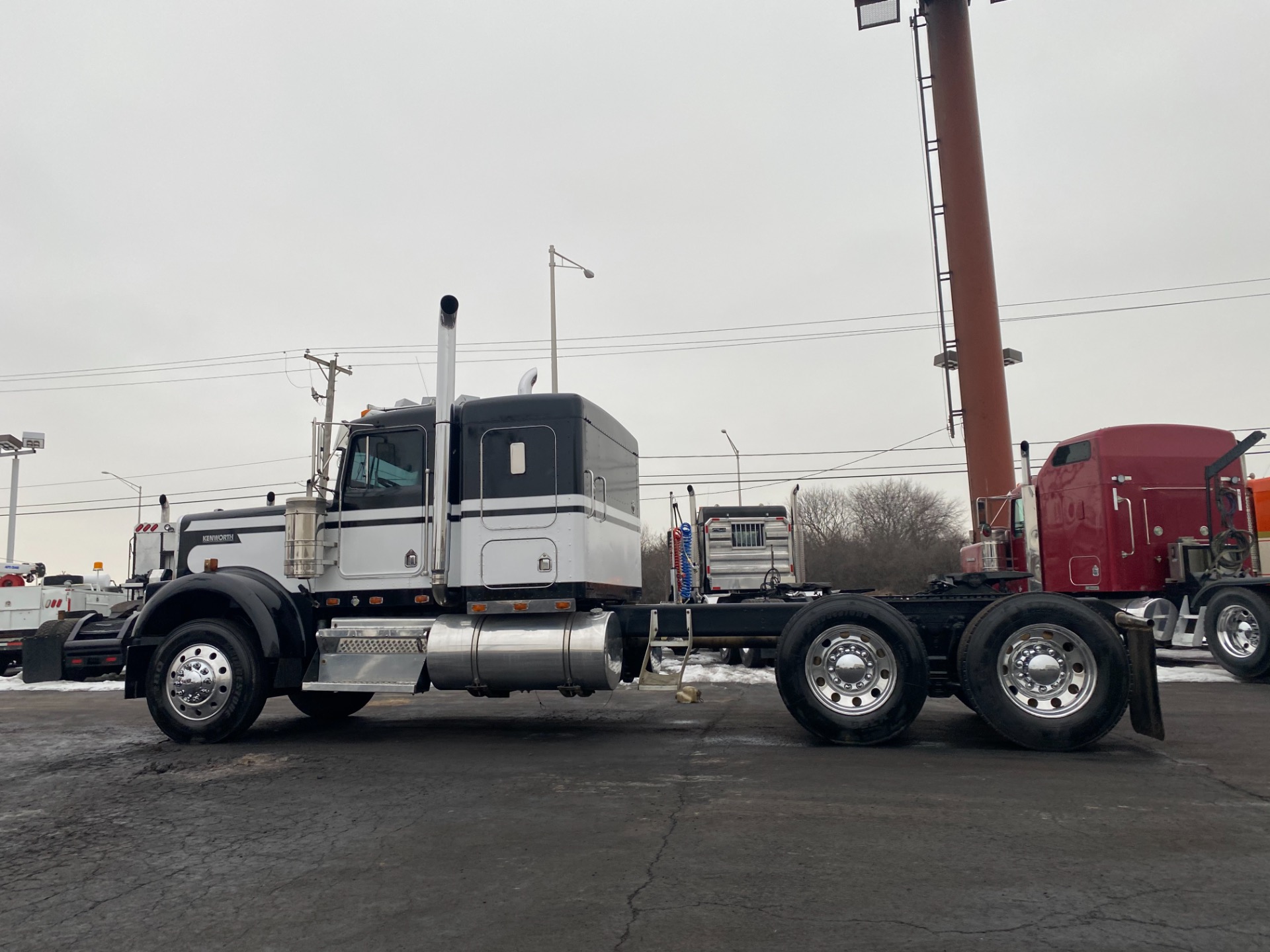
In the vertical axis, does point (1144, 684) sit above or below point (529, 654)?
below

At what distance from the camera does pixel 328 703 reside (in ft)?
33.6

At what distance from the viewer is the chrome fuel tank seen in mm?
8055

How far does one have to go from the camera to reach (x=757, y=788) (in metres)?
6.20

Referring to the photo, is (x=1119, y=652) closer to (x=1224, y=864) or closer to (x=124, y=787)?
(x=1224, y=864)

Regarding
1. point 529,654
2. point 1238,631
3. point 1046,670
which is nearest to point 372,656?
point 529,654

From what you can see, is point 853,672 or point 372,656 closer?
point 853,672

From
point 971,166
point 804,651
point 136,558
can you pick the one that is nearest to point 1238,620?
point 804,651

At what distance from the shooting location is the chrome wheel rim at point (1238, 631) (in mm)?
12242

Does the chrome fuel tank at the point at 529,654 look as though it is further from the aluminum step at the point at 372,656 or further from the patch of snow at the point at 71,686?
the patch of snow at the point at 71,686

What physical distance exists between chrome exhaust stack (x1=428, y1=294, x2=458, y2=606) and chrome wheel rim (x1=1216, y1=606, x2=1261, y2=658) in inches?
413

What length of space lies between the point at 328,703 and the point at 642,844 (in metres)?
6.31

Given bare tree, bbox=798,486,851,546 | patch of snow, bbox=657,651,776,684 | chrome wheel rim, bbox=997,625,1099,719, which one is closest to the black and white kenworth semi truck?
chrome wheel rim, bbox=997,625,1099,719

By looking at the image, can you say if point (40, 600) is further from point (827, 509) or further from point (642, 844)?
point (827, 509)

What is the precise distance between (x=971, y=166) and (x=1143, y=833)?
24.9m
